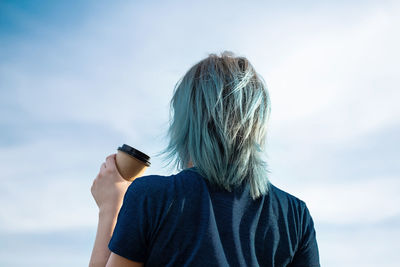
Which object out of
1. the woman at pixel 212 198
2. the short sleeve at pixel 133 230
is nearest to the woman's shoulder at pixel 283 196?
the woman at pixel 212 198

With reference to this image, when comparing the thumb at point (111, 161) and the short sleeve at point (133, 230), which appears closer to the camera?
the short sleeve at point (133, 230)

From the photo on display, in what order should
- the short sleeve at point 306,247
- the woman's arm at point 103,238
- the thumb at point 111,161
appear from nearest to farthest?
the woman's arm at point 103,238 → the short sleeve at point 306,247 → the thumb at point 111,161

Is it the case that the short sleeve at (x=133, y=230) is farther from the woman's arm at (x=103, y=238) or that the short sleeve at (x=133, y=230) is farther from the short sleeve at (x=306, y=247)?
the short sleeve at (x=306, y=247)

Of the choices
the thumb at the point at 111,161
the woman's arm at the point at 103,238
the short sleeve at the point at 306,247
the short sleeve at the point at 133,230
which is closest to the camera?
the short sleeve at the point at 133,230

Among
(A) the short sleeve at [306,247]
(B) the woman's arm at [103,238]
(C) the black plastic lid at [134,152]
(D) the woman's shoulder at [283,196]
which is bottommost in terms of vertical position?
(B) the woman's arm at [103,238]

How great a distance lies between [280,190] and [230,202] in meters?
0.47

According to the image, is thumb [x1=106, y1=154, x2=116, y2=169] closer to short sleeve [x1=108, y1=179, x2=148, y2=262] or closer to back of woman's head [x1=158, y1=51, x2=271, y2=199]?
back of woman's head [x1=158, y1=51, x2=271, y2=199]

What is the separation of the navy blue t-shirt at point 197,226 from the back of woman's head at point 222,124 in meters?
0.09

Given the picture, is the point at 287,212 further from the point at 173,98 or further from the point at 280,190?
the point at 173,98

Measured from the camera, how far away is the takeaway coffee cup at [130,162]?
3.13 meters

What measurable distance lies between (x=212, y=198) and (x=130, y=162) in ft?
3.05

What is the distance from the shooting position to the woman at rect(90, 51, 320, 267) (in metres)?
2.30

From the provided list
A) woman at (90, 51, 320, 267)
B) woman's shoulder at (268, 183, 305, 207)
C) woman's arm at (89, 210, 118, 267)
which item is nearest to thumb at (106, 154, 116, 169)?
woman at (90, 51, 320, 267)

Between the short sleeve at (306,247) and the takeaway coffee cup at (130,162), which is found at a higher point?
the takeaway coffee cup at (130,162)
